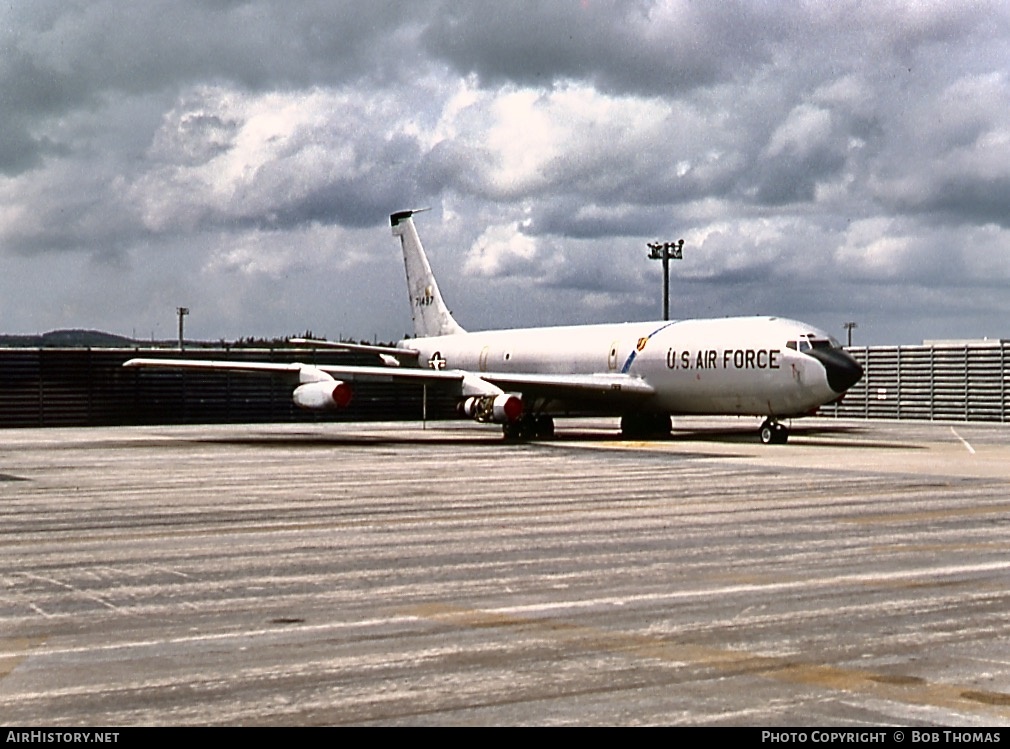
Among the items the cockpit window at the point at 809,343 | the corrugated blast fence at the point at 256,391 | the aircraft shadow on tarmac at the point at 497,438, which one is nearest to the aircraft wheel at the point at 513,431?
the aircraft shadow on tarmac at the point at 497,438

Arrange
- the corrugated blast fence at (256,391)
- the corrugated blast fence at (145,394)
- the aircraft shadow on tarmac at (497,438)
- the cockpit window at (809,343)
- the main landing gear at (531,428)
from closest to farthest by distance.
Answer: the cockpit window at (809,343), the aircraft shadow on tarmac at (497,438), the main landing gear at (531,428), the corrugated blast fence at (145,394), the corrugated blast fence at (256,391)

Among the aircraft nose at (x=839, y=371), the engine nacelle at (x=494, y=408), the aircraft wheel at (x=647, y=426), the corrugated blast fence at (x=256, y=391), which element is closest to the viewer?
the aircraft nose at (x=839, y=371)

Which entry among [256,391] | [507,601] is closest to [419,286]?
[256,391]

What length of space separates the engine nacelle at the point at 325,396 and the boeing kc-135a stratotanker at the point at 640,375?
0.04 m

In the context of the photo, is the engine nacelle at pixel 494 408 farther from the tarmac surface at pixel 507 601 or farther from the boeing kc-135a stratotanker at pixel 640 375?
the tarmac surface at pixel 507 601

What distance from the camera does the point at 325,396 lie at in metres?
38.5

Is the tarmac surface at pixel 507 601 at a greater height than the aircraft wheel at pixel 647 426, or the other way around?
the aircraft wheel at pixel 647 426

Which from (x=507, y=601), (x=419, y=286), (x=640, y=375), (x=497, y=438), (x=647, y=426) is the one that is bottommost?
(x=507, y=601)

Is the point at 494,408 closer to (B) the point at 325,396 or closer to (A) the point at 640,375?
(A) the point at 640,375

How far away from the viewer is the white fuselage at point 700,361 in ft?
117

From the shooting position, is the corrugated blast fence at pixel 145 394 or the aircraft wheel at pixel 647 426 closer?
the aircraft wheel at pixel 647 426

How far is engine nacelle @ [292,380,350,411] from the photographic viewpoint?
125 ft

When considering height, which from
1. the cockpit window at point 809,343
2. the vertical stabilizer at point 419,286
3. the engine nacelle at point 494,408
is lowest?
the engine nacelle at point 494,408

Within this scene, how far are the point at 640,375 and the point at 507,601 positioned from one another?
29185 mm
